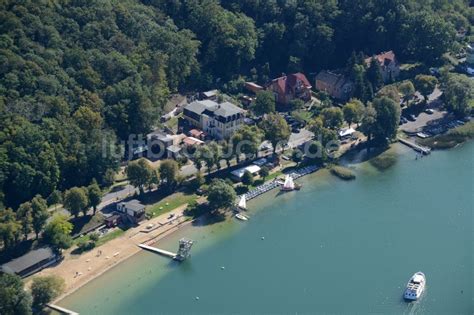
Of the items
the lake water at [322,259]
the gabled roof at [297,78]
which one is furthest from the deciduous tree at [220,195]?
the gabled roof at [297,78]

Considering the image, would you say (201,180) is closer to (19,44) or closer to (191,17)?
(19,44)

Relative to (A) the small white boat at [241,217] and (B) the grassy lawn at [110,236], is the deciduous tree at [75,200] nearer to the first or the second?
(B) the grassy lawn at [110,236]

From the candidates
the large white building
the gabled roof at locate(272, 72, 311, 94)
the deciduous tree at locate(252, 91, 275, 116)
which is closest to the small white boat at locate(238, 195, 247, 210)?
the large white building

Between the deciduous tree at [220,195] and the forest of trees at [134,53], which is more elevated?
the forest of trees at [134,53]

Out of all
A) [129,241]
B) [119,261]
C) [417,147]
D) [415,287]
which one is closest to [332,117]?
[417,147]

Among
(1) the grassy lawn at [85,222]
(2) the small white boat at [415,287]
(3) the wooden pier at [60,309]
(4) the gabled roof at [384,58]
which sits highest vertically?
(4) the gabled roof at [384,58]
